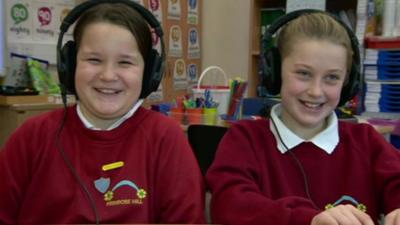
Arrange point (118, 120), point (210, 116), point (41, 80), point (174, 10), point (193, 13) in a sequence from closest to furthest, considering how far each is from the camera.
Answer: point (118, 120), point (210, 116), point (41, 80), point (174, 10), point (193, 13)

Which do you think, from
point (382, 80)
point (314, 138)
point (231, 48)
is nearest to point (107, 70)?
point (314, 138)

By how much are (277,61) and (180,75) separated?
8.32 ft

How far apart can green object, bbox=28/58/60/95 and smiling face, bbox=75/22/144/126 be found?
1.39 meters

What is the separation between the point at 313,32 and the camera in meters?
1.05

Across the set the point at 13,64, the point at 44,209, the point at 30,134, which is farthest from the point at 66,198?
the point at 13,64

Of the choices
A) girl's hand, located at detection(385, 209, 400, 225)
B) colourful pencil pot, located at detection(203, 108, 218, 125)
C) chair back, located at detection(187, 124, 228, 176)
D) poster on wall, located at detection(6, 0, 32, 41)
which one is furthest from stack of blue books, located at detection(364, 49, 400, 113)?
girl's hand, located at detection(385, 209, 400, 225)

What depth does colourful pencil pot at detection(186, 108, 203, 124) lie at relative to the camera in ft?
7.02

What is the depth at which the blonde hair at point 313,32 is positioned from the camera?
1.05m

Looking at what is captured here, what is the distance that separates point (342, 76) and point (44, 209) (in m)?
0.68

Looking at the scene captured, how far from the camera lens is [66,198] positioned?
0.99 meters

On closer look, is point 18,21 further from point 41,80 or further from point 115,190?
point 115,190

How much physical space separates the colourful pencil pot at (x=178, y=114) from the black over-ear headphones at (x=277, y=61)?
1087 mm

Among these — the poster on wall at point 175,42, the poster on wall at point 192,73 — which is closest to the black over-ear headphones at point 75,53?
the poster on wall at point 175,42

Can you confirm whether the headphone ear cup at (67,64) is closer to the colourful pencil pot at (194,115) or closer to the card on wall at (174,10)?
the colourful pencil pot at (194,115)
